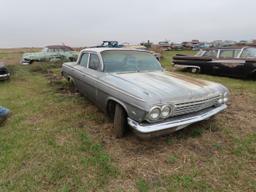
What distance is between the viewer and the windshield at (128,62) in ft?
14.6

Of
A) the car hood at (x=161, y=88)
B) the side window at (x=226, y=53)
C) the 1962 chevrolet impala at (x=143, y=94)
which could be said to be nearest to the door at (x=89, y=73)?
the 1962 chevrolet impala at (x=143, y=94)

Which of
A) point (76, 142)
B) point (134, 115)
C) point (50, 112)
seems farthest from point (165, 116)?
point (50, 112)

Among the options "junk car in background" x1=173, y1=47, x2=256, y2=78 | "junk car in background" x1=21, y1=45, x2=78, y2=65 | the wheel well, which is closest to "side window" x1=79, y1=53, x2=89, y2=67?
the wheel well

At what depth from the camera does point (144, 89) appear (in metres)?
3.27

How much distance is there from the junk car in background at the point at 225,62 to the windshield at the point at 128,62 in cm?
→ 512

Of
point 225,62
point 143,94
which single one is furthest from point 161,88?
point 225,62

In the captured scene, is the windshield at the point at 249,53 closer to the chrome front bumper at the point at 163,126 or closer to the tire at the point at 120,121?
the chrome front bumper at the point at 163,126

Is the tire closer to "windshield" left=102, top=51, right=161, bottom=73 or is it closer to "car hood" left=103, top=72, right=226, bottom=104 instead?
"car hood" left=103, top=72, right=226, bottom=104

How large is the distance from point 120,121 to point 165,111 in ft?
2.77

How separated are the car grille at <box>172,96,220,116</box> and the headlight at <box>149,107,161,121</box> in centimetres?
30

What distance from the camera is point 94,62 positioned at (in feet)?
15.8

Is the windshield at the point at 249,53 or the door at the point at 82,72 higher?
the windshield at the point at 249,53

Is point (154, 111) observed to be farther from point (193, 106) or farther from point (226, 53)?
point (226, 53)

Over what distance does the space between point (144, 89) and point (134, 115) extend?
426 mm
